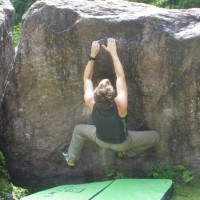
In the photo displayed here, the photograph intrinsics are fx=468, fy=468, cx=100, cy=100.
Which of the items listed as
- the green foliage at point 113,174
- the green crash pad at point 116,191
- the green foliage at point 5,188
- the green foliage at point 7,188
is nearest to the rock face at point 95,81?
the green foliage at point 113,174

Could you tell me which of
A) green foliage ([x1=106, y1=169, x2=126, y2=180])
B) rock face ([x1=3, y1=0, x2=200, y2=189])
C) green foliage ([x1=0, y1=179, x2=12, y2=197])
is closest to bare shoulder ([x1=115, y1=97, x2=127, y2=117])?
rock face ([x1=3, y1=0, x2=200, y2=189])

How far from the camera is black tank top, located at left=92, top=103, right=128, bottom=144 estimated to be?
650 cm

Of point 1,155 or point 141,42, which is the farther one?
point 1,155

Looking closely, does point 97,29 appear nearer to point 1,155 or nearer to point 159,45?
point 159,45

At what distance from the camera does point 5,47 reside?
312 inches

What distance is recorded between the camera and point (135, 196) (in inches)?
252

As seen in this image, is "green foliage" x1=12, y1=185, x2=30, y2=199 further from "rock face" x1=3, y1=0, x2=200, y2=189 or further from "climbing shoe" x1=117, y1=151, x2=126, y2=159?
"climbing shoe" x1=117, y1=151, x2=126, y2=159

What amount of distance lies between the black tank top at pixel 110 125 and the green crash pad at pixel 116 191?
0.66 metres

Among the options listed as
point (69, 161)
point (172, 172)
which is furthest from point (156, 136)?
point (69, 161)

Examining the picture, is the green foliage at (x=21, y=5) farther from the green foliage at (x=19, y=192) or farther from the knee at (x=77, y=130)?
the knee at (x=77, y=130)

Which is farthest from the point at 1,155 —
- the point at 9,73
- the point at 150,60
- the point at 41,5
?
the point at 150,60

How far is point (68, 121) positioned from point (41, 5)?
1.89 meters

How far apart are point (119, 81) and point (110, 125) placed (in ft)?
2.12

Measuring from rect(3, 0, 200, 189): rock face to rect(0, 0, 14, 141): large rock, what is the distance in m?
0.17
